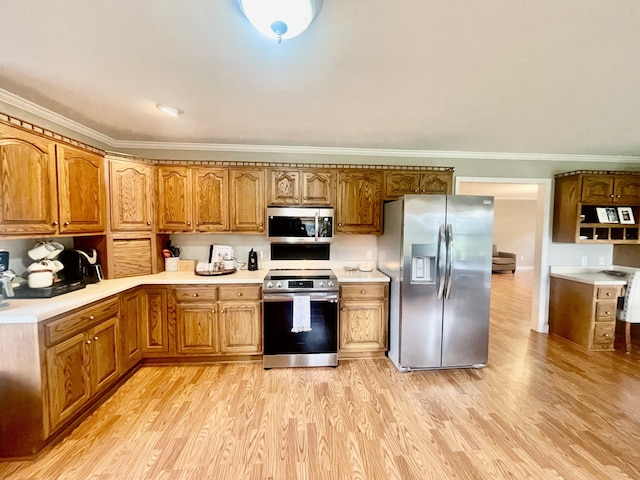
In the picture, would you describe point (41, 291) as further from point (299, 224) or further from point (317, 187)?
point (317, 187)

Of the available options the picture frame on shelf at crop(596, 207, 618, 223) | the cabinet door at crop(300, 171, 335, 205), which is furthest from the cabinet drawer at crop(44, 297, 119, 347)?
the picture frame on shelf at crop(596, 207, 618, 223)

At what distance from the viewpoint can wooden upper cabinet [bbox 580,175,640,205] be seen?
347 cm

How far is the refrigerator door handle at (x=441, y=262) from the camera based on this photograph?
272 centimetres

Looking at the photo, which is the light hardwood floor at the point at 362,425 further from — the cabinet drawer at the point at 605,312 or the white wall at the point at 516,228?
the white wall at the point at 516,228

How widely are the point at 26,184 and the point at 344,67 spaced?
2339 mm

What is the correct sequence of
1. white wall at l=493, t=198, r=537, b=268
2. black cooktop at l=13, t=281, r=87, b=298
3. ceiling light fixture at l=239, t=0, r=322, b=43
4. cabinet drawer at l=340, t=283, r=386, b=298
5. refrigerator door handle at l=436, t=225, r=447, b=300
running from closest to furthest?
ceiling light fixture at l=239, t=0, r=322, b=43 < black cooktop at l=13, t=281, r=87, b=298 < refrigerator door handle at l=436, t=225, r=447, b=300 < cabinet drawer at l=340, t=283, r=386, b=298 < white wall at l=493, t=198, r=537, b=268

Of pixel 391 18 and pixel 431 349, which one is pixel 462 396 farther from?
pixel 391 18

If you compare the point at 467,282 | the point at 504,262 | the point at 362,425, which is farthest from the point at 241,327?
the point at 504,262

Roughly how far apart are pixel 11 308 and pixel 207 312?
1404 mm

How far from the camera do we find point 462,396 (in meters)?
2.45

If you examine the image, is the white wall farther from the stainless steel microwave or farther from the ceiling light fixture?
the ceiling light fixture

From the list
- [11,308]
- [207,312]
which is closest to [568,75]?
[207,312]

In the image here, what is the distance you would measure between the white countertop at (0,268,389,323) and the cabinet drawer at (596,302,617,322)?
2.55 metres

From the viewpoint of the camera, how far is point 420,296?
9.22ft
